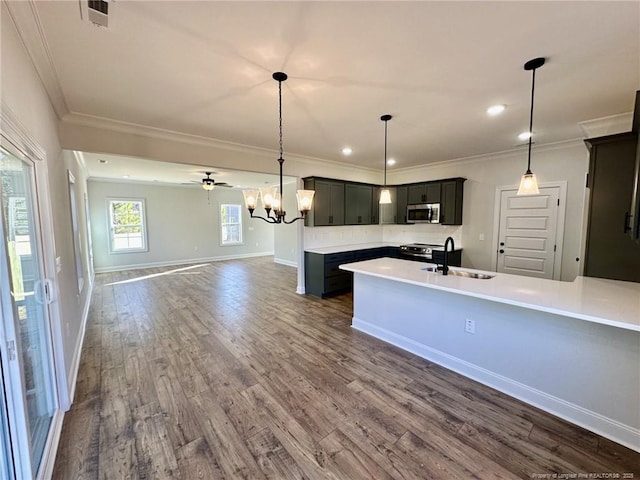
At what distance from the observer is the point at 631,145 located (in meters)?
2.45

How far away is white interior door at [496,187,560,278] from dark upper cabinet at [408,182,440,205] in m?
1.15

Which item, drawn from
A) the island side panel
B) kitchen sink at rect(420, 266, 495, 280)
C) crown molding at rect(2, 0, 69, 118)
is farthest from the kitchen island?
crown molding at rect(2, 0, 69, 118)

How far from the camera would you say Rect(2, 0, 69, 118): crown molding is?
1.45 m

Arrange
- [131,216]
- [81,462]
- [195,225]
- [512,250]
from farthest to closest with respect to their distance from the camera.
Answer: [195,225], [131,216], [512,250], [81,462]

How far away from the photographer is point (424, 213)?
5.79 metres

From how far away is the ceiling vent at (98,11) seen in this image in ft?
4.66

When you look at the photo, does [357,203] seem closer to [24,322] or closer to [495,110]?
[495,110]

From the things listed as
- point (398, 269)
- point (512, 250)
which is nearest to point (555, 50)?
point (398, 269)

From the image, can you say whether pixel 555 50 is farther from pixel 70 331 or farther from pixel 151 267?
pixel 151 267

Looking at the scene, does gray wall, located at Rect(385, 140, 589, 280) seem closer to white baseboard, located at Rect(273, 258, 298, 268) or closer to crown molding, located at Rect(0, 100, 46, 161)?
white baseboard, located at Rect(273, 258, 298, 268)

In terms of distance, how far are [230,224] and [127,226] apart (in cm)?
307

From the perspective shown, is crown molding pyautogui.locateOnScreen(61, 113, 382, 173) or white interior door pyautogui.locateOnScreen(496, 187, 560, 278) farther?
white interior door pyautogui.locateOnScreen(496, 187, 560, 278)

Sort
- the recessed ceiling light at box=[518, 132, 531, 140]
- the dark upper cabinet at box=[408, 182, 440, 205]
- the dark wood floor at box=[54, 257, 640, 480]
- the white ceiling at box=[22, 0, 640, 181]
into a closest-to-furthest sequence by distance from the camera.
→ 1. the white ceiling at box=[22, 0, 640, 181]
2. the dark wood floor at box=[54, 257, 640, 480]
3. the recessed ceiling light at box=[518, 132, 531, 140]
4. the dark upper cabinet at box=[408, 182, 440, 205]

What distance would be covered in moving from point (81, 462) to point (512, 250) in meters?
5.96
